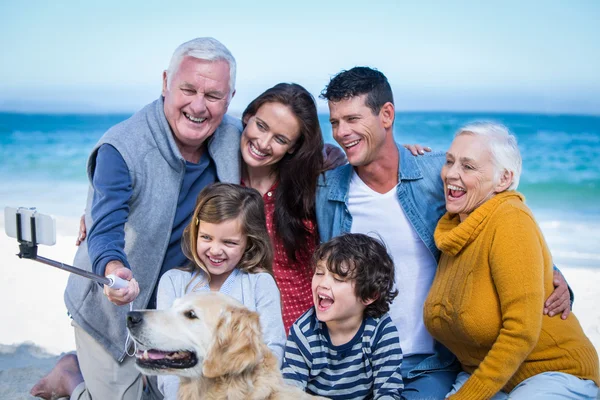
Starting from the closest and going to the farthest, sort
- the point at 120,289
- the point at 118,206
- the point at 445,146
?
the point at 120,289 → the point at 118,206 → the point at 445,146

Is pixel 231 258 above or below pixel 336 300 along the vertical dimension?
above

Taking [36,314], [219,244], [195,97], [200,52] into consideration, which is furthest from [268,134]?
[36,314]

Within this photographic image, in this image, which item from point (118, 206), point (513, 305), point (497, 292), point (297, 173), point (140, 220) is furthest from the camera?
point (297, 173)

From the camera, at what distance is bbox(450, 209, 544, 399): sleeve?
3.06 meters

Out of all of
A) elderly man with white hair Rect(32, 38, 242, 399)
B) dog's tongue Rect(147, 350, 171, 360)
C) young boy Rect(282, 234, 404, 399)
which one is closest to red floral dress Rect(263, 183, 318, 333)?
elderly man with white hair Rect(32, 38, 242, 399)

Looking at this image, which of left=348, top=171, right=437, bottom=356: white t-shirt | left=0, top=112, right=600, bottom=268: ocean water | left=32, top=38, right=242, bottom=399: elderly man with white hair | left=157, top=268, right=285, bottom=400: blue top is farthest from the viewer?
left=0, top=112, right=600, bottom=268: ocean water

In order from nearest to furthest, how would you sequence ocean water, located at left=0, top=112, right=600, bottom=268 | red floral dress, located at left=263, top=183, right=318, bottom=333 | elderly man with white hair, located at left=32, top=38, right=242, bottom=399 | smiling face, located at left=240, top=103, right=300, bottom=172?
elderly man with white hair, located at left=32, top=38, right=242, bottom=399 < smiling face, located at left=240, top=103, right=300, bottom=172 < red floral dress, located at left=263, top=183, right=318, bottom=333 < ocean water, located at left=0, top=112, right=600, bottom=268

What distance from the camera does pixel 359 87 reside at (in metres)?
3.87

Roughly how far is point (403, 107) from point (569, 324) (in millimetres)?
17835

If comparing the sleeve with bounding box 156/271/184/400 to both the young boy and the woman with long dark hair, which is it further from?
the woman with long dark hair

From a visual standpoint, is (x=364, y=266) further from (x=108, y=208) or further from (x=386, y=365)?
(x=108, y=208)

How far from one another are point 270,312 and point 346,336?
1.27ft

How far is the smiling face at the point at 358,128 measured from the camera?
3855 millimetres

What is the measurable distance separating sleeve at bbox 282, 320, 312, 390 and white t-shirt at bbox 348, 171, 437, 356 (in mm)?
677
